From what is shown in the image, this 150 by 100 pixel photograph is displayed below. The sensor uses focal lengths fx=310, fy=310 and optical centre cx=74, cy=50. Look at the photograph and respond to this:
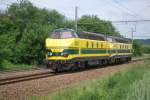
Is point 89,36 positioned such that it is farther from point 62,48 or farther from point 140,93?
point 140,93

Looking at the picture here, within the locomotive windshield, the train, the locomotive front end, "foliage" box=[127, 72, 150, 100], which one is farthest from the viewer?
the locomotive windshield

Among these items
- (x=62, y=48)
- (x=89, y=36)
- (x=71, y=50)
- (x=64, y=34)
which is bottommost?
(x=71, y=50)

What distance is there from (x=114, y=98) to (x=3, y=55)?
15.6 metres

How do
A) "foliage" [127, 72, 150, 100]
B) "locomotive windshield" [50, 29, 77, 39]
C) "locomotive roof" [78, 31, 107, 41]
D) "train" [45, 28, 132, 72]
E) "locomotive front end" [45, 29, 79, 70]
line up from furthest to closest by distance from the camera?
"locomotive roof" [78, 31, 107, 41]
"locomotive windshield" [50, 29, 77, 39]
"train" [45, 28, 132, 72]
"locomotive front end" [45, 29, 79, 70]
"foliage" [127, 72, 150, 100]

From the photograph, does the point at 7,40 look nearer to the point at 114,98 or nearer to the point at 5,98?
the point at 5,98

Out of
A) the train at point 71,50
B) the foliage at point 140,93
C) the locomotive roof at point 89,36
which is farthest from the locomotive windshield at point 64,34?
the foliage at point 140,93

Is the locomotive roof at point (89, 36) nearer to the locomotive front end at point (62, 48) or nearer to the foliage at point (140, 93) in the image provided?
the locomotive front end at point (62, 48)

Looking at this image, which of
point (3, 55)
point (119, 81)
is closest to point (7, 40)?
point (3, 55)

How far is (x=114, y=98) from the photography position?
10.7 meters

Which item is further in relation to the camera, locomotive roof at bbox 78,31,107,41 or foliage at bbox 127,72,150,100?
locomotive roof at bbox 78,31,107,41

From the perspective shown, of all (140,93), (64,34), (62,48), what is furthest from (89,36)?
(140,93)

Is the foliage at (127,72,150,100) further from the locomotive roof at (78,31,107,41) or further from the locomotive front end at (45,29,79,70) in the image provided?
the locomotive roof at (78,31,107,41)

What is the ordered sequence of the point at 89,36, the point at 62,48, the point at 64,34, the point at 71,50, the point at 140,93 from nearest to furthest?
the point at 140,93 → the point at 62,48 → the point at 71,50 → the point at 64,34 → the point at 89,36

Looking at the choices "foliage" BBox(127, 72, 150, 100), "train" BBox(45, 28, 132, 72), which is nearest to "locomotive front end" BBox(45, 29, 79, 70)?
"train" BBox(45, 28, 132, 72)
